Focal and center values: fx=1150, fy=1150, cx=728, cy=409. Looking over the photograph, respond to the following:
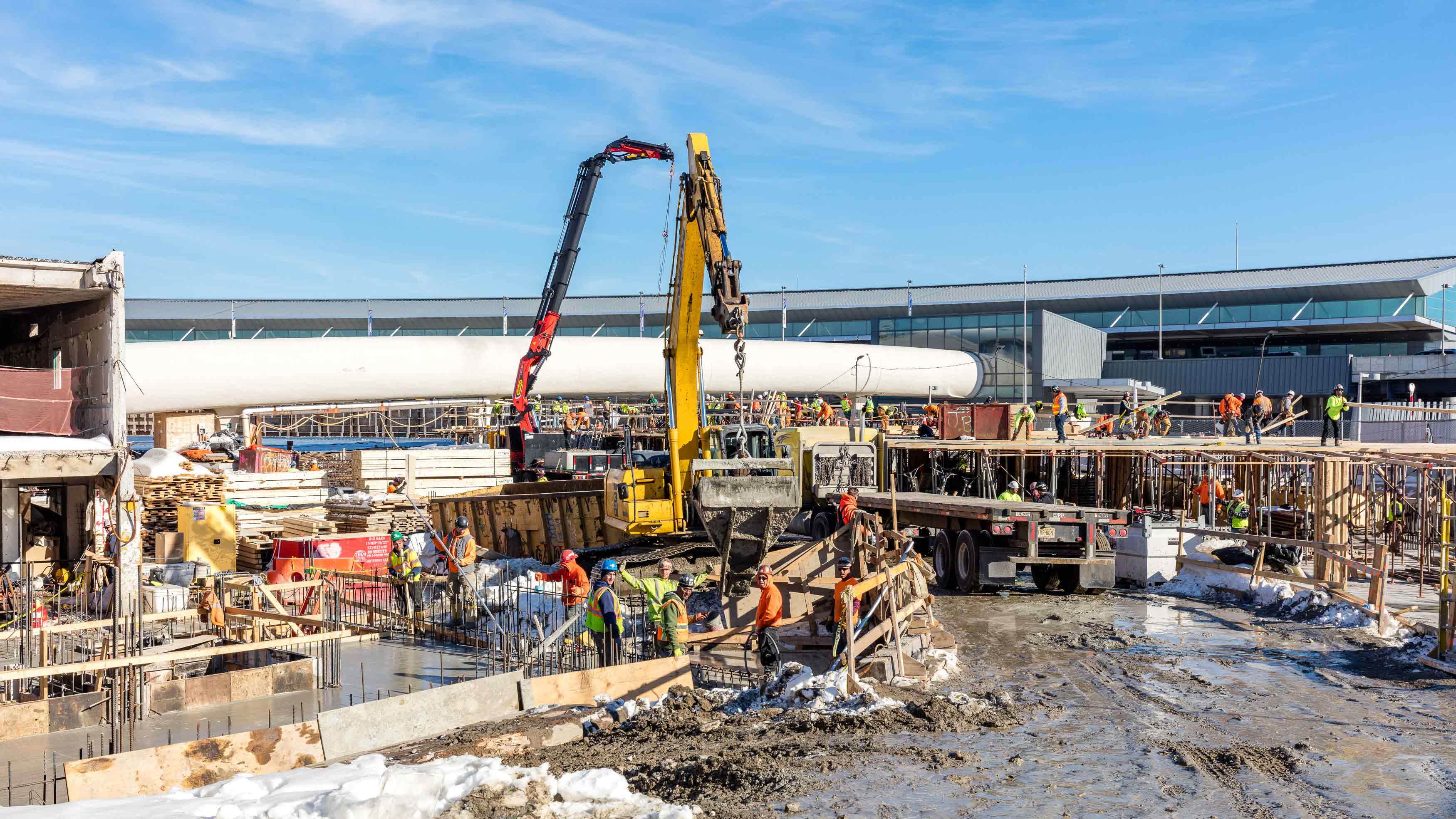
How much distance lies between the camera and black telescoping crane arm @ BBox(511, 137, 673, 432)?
3039 centimetres

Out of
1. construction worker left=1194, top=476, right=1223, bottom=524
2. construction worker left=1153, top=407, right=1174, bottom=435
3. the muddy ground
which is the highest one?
construction worker left=1153, top=407, right=1174, bottom=435

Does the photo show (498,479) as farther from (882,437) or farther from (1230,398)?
(1230,398)

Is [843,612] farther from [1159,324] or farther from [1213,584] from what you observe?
[1159,324]

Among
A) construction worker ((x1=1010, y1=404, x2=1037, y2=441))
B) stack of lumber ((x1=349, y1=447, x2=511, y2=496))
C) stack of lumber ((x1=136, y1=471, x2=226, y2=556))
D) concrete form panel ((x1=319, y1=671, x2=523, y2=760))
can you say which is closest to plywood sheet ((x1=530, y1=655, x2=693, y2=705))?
concrete form panel ((x1=319, y1=671, x2=523, y2=760))

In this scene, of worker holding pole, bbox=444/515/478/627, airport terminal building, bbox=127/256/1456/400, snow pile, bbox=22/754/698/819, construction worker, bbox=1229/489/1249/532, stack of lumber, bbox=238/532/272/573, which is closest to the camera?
snow pile, bbox=22/754/698/819

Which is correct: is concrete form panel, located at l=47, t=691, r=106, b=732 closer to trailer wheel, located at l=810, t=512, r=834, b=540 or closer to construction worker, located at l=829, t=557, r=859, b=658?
construction worker, located at l=829, t=557, r=859, b=658

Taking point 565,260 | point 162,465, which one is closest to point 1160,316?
point 565,260

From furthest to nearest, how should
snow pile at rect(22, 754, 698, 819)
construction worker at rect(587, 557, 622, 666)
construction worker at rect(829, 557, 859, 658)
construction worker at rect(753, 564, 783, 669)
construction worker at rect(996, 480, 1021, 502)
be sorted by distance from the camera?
construction worker at rect(996, 480, 1021, 502), construction worker at rect(753, 564, 783, 669), construction worker at rect(587, 557, 622, 666), construction worker at rect(829, 557, 859, 658), snow pile at rect(22, 754, 698, 819)

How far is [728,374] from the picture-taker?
43.2 m

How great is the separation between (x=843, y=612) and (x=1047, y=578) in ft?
25.4

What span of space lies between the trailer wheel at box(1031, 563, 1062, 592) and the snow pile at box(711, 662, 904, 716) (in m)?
8.39

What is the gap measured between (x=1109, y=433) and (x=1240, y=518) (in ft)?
33.5

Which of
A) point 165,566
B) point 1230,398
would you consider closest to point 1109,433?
point 1230,398

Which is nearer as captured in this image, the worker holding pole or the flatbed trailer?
the worker holding pole
